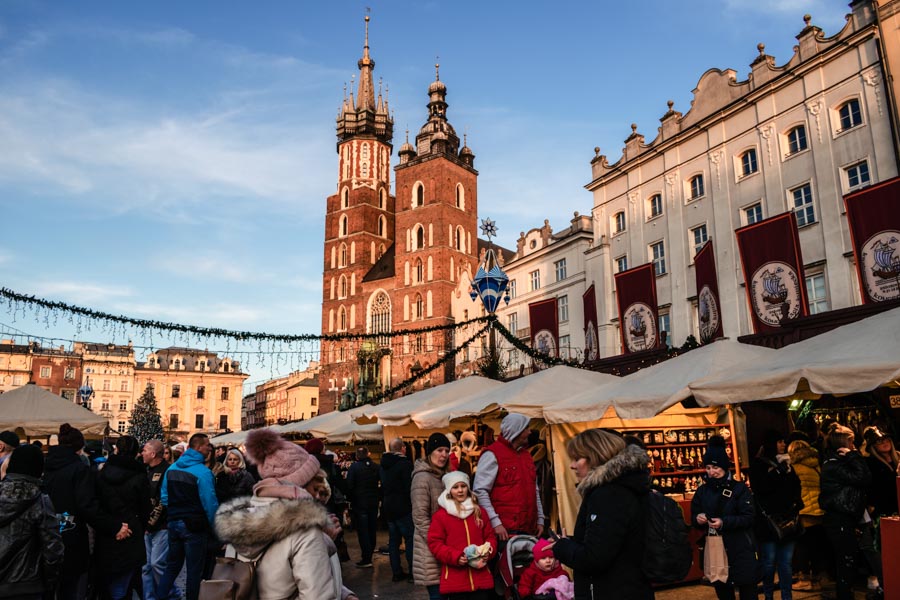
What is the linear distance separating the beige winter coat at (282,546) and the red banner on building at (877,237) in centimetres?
1618

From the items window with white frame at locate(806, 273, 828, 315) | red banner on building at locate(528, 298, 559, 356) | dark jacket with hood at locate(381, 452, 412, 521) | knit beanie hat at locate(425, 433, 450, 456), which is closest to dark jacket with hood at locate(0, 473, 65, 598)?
knit beanie hat at locate(425, 433, 450, 456)

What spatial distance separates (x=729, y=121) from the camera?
2253 cm

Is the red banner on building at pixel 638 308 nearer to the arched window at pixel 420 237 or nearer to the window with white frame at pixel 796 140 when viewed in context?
the window with white frame at pixel 796 140

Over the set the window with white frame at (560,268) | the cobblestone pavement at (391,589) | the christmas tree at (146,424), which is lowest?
the cobblestone pavement at (391,589)

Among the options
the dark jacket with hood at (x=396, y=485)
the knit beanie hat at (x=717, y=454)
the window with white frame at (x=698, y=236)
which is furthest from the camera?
the window with white frame at (x=698, y=236)

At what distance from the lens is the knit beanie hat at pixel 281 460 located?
11.5 feet

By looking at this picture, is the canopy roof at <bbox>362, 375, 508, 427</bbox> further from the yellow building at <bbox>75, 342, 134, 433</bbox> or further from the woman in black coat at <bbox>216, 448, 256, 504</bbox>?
the yellow building at <bbox>75, 342, 134, 433</bbox>

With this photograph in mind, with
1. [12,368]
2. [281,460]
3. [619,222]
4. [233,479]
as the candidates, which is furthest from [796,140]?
[12,368]

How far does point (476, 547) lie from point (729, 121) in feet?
71.7

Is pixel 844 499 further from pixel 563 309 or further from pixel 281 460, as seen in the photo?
pixel 563 309

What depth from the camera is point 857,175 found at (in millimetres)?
18141

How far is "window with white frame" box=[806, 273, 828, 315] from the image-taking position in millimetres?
18719

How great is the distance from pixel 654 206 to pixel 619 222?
217 cm

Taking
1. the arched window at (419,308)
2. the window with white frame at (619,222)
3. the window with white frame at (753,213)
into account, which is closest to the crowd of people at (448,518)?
the window with white frame at (753,213)
